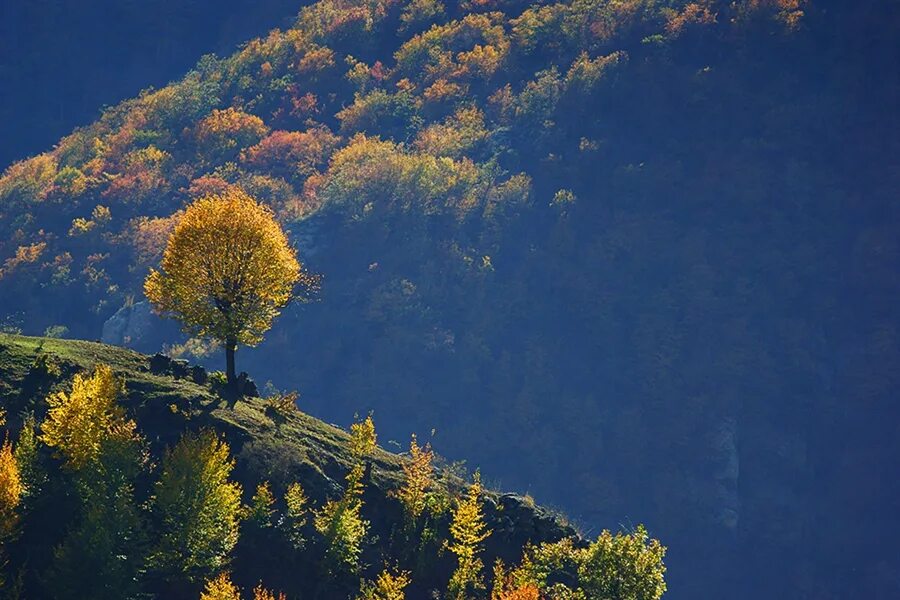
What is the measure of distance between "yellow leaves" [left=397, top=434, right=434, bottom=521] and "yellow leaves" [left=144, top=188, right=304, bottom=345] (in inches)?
570

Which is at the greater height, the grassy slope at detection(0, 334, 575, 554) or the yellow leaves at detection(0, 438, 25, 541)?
the grassy slope at detection(0, 334, 575, 554)

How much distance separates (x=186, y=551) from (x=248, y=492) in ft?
35.0

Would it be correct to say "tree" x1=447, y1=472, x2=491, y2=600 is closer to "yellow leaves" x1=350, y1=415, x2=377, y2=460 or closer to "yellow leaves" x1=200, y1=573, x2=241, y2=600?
"yellow leaves" x1=350, y1=415, x2=377, y2=460

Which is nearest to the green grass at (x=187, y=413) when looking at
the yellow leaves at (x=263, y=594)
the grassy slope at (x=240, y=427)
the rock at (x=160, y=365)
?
the grassy slope at (x=240, y=427)

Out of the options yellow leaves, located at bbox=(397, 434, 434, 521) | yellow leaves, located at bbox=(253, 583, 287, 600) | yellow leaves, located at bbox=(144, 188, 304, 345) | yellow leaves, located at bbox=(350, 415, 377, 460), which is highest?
yellow leaves, located at bbox=(144, 188, 304, 345)

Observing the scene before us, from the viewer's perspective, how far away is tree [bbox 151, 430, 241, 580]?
230 ft

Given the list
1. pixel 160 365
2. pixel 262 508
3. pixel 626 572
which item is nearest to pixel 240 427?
pixel 262 508

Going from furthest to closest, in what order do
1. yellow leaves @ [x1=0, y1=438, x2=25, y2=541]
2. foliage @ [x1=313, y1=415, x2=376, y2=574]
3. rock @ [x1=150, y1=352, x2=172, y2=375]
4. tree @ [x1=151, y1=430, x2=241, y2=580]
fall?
rock @ [x1=150, y1=352, x2=172, y2=375]
foliage @ [x1=313, y1=415, x2=376, y2=574]
tree @ [x1=151, y1=430, x2=241, y2=580]
yellow leaves @ [x1=0, y1=438, x2=25, y2=541]

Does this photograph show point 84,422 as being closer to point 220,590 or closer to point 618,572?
point 220,590

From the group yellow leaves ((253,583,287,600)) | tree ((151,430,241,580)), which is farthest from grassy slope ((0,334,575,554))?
yellow leaves ((253,583,287,600))

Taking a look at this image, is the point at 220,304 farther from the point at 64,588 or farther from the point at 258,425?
the point at 64,588

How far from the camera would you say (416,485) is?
279 feet

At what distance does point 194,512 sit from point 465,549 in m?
17.4

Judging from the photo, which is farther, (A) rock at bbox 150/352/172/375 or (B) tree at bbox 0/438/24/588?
(A) rock at bbox 150/352/172/375
